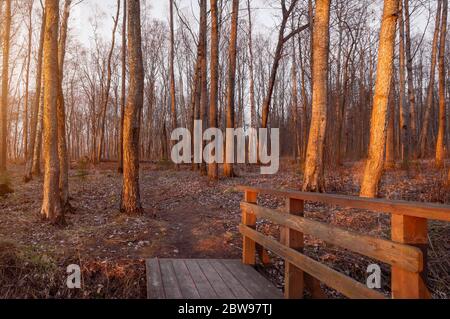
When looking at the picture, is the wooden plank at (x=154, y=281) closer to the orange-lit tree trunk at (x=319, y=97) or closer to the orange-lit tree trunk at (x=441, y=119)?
the orange-lit tree trunk at (x=319, y=97)

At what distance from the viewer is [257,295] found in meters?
4.00

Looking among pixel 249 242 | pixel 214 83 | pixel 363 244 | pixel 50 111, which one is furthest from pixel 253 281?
pixel 214 83

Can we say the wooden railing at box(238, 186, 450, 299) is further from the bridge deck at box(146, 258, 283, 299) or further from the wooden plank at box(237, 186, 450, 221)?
the bridge deck at box(146, 258, 283, 299)

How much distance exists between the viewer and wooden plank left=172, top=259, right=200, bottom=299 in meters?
4.07

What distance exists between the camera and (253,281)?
4609mm

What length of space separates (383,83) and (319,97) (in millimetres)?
2019

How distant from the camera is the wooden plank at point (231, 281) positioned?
4042 mm

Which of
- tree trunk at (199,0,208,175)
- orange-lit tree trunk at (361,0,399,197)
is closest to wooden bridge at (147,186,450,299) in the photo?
orange-lit tree trunk at (361,0,399,197)

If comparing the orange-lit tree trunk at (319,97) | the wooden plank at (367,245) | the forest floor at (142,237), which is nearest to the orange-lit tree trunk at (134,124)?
the forest floor at (142,237)

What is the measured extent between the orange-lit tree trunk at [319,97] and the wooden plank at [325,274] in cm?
589

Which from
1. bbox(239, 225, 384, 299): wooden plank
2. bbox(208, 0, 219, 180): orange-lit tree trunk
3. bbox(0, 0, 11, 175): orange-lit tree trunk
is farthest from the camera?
bbox(0, 0, 11, 175): orange-lit tree trunk

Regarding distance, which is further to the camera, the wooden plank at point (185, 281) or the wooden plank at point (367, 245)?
the wooden plank at point (185, 281)

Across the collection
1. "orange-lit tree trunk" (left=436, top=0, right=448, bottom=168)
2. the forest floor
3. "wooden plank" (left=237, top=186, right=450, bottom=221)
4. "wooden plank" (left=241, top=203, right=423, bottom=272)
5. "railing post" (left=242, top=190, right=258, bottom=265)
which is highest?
"orange-lit tree trunk" (left=436, top=0, right=448, bottom=168)
